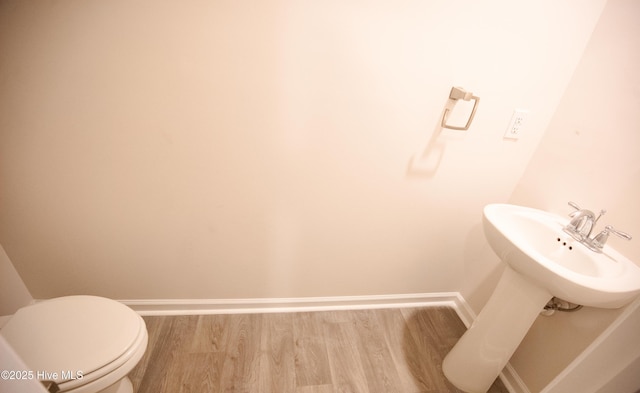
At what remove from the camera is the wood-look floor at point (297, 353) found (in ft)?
3.76

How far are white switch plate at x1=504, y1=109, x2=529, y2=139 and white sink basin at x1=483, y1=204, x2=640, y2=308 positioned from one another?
0.35m

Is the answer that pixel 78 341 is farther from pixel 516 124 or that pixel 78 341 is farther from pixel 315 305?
pixel 516 124

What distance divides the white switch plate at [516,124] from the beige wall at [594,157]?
0.14 m

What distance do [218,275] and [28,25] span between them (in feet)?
3.77

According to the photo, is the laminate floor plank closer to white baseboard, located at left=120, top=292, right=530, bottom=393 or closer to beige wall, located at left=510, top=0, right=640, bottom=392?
white baseboard, located at left=120, top=292, right=530, bottom=393

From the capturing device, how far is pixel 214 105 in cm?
98

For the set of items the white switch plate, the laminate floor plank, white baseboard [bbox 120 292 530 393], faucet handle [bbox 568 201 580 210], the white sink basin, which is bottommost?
the laminate floor plank

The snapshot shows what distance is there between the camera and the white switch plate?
115 cm

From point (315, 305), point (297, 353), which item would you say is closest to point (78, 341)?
point (297, 353)

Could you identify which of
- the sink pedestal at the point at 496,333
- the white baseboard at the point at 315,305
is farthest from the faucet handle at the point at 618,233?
the white baseboard at the point at 315,305

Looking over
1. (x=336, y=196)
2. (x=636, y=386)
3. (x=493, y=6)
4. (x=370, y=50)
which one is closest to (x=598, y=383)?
(x=636, y=386)

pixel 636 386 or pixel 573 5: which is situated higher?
pixel 573 5

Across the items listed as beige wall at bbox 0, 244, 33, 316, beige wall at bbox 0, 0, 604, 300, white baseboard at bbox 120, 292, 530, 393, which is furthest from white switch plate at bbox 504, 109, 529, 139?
beige wall at bbox 0, 244, 33, 316

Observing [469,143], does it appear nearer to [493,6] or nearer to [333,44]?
[493,6]
